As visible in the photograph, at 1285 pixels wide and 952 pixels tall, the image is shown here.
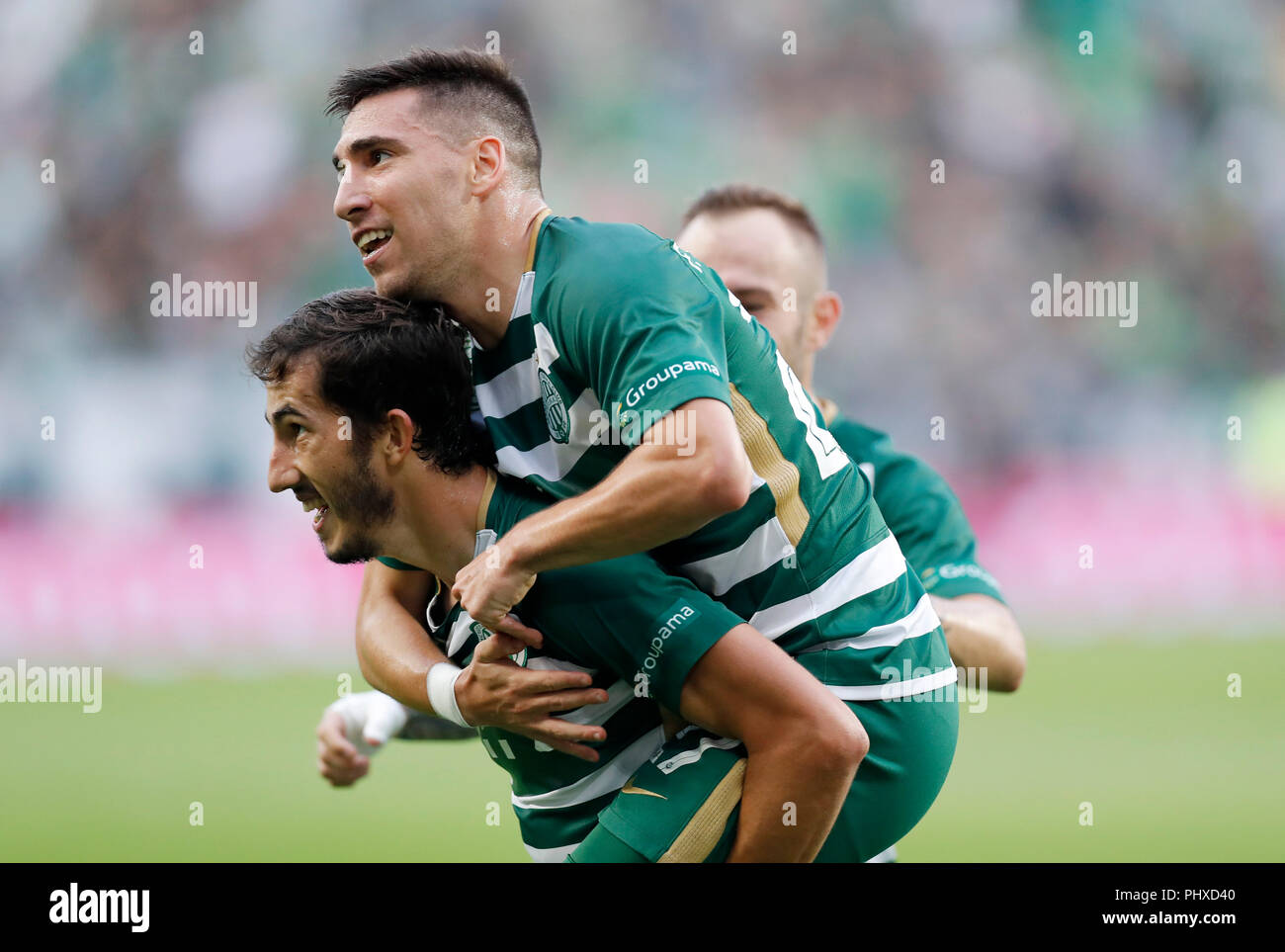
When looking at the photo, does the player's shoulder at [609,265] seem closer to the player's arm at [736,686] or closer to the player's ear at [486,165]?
the player's ear at [486,165]

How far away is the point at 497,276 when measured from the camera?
2.92 m

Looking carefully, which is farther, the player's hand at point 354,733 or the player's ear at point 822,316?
the player's ear at point 822,316

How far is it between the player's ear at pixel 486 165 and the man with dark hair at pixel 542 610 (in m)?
0.31

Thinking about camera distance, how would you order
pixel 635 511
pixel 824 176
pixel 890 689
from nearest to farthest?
Answer: pixel 635 511
pixel 890 689
pixel 824 176

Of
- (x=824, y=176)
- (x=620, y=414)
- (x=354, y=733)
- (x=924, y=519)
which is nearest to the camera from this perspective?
(x=620, y=414)

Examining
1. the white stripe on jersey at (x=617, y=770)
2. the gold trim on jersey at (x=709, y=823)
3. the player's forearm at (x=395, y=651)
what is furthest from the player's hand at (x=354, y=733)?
the gold trim on jersey at (x=709, y=823)

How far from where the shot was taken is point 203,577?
1159 centimetres

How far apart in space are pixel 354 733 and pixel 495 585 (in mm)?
1292

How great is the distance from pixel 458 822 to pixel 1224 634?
816cm

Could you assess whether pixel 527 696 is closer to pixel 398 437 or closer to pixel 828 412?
pixel 398 437

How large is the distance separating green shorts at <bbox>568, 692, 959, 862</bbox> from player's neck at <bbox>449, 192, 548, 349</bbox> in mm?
965

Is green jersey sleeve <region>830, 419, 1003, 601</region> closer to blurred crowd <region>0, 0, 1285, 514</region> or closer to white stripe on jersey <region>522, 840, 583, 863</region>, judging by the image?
white stripe on jersey <region>522, 840, 583, 863</region>

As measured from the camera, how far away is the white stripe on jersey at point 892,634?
276cm

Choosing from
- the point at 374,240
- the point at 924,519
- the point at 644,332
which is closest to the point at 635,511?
the point at 644,332
